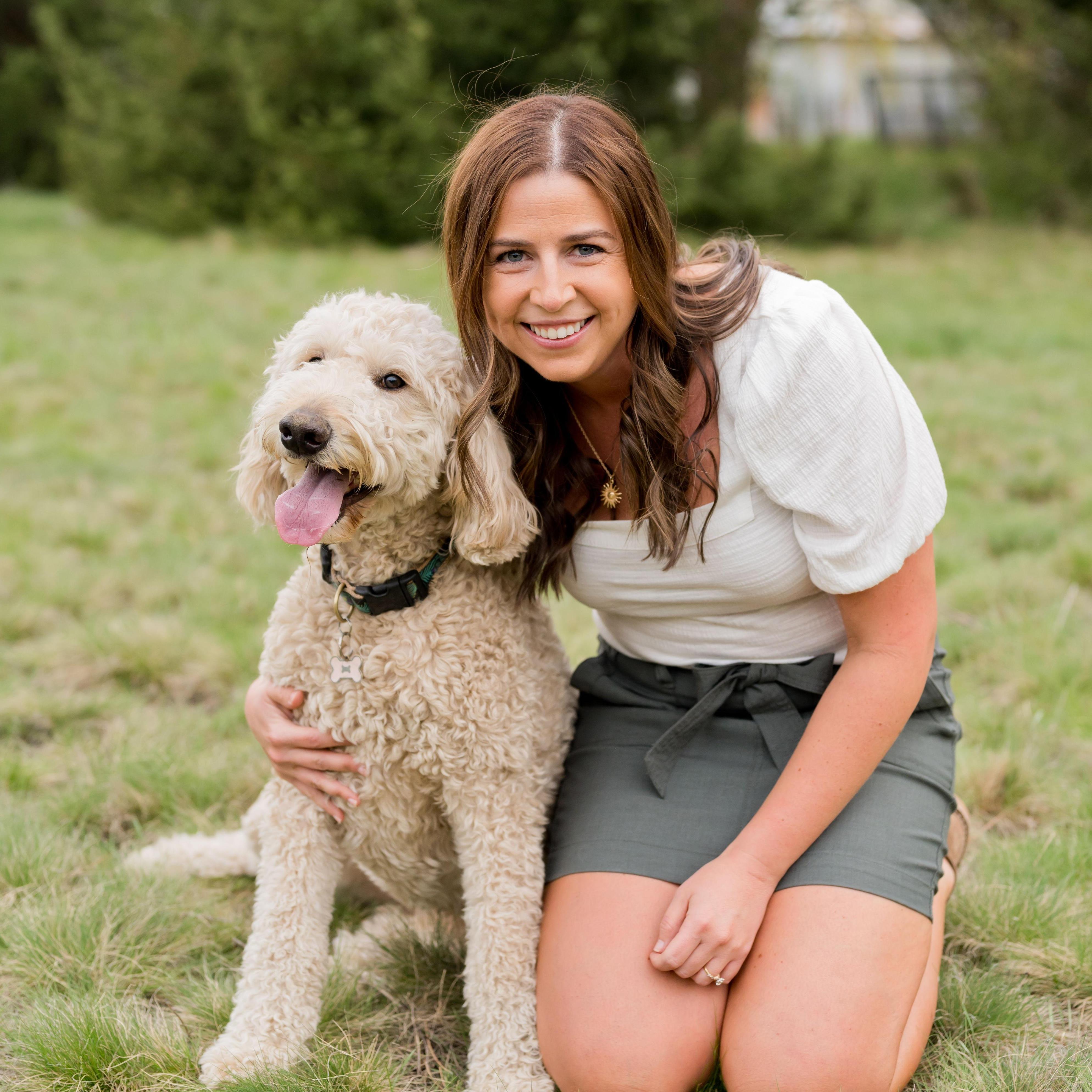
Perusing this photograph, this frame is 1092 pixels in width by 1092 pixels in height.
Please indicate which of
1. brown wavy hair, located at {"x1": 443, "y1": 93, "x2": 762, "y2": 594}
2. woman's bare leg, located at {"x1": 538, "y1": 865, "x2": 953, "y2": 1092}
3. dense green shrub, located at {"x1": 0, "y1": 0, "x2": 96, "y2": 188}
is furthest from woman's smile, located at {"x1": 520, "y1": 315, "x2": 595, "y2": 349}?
dense green shrub, located at {"x1": 0, "y1": 0, "x2": 96, "y2": 188}

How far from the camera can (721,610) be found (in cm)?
241

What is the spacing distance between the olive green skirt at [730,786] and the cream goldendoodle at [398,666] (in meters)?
0.16

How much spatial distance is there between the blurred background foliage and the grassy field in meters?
4.73

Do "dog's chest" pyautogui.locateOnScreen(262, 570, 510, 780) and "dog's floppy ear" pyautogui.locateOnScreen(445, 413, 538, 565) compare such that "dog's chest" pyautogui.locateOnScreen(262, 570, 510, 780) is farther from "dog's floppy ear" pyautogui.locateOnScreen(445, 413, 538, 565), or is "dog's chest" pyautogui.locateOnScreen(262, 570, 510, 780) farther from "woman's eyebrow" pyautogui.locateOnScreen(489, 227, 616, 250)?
"woman's eyebrow" pyautogui.locateOnScreen(489, 227, 616, 250)

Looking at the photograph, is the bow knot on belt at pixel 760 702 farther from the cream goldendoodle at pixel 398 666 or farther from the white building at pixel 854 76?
the white building at pixel 854 76

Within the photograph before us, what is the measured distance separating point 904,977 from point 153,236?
12.7 metres

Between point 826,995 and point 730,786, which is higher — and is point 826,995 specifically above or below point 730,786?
below

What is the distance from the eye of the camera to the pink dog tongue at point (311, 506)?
2.09 metres

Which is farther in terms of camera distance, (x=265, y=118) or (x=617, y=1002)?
(x=265, y=118)

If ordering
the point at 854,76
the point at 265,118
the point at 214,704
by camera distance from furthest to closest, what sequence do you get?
the point at 854,76
the point at 265,118
the point at 214,704

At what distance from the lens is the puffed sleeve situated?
215 centimetres

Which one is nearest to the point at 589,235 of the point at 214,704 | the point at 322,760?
the point at 322,760

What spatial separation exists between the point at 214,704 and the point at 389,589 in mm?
1546

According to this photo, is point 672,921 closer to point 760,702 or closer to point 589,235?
point 760,702
